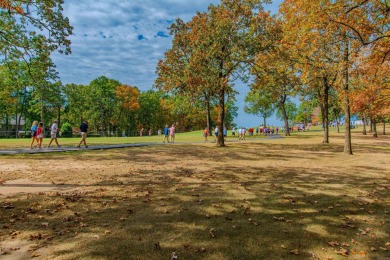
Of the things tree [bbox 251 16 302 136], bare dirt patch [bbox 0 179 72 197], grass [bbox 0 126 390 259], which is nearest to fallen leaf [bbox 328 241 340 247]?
grass [bbox 0 126 390 259]

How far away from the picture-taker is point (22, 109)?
194ft

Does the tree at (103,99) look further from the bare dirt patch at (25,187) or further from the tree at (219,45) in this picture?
the bare dirt patch at (25,187)

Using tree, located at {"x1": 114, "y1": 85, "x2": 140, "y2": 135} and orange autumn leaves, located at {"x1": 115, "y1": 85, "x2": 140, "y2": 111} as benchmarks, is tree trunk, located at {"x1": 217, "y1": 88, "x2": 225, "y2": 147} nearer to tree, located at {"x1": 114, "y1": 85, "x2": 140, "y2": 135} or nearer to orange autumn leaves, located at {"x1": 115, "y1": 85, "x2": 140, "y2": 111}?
tree, located at {"x1": 114, "y1": 85, "x2": 140, "y2": 135}

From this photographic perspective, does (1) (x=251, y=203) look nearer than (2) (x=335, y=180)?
Yes

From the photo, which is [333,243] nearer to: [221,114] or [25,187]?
[25,187]

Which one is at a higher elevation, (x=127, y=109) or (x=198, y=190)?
(x=127, y=109)

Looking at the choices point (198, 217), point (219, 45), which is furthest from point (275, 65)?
point (198, 217)

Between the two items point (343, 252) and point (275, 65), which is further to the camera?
point (275, 65)

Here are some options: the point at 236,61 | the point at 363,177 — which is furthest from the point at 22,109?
the point at 363,177

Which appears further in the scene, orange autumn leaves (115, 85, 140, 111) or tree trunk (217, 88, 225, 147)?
orange autumn leaves (115, 85, 140, 111)

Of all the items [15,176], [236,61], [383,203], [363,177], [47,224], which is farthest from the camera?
[236,61]

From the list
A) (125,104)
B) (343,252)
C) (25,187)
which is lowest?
(343,252)

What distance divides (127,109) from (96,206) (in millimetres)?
68446

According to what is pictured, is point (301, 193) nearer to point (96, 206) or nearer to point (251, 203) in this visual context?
point (251, 203)
